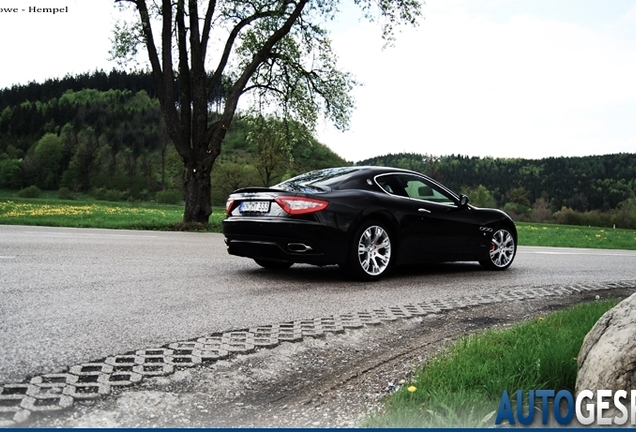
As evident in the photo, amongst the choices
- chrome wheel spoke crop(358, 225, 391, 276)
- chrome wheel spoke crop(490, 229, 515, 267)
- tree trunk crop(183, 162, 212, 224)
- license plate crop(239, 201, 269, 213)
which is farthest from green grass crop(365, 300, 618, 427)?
tree trunk crop(183, 162, 212, 224)

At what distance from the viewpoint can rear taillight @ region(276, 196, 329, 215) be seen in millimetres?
7871

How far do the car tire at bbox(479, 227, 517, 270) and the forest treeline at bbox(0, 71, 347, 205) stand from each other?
70076 millimetres

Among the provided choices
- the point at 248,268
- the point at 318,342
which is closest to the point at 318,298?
the point at 318,342

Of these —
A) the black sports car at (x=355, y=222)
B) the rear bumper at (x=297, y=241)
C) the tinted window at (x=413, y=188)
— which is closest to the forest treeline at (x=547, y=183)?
the tinted window at (x=413, y=188)

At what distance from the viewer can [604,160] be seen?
350ft

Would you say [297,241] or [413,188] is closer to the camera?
[297,241]

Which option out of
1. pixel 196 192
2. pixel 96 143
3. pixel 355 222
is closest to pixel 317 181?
pixel 355 222

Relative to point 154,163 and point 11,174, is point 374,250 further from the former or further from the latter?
point 154,163

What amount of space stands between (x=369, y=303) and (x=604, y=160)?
110750 millimetres

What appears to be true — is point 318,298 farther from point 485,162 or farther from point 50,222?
point 485,162

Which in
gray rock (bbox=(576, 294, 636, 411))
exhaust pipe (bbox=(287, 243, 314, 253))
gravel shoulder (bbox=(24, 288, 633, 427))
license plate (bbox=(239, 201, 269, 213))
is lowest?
gravel shoulder (bbox=(24, 288, 633, 427))

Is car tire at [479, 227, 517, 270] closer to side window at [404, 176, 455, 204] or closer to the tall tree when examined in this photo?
side window at [404, 176, 455, 204]

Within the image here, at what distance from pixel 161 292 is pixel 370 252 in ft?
9.01

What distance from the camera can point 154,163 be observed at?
114 m
